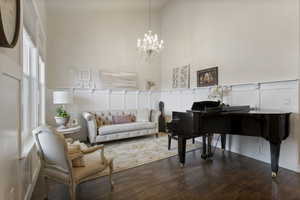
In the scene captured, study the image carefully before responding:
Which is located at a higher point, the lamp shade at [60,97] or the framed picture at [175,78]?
the framed picture at [175,78]

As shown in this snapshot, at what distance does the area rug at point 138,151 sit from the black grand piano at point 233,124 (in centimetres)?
78

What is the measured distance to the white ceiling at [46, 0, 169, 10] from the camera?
4.81 meters

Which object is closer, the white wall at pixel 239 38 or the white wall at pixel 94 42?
the white wall at pixel 239 38

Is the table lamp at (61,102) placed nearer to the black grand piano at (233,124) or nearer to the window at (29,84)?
the window at (29,84)

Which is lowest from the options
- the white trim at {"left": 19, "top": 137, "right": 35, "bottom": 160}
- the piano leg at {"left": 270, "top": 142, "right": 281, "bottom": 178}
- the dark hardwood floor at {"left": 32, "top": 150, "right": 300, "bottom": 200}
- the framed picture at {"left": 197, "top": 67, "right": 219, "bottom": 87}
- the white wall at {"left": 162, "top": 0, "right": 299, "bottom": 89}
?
the dark hardwood floor at {"left": 32, "top": 150, "right": 300, "bottom": 200}

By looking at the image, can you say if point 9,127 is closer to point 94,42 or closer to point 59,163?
point 59,163

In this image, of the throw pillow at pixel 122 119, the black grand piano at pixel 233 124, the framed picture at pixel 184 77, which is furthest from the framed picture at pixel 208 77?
the throw pillow at pixel 122 119

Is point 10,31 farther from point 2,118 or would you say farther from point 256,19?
point 256,19

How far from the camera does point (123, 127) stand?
4793 millimetres

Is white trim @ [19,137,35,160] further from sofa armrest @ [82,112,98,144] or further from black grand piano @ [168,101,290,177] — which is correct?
black grand piano @ [168,101,290,177]

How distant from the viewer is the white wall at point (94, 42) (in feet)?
16.1

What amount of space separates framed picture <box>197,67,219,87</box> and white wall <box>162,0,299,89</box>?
13 centimetres

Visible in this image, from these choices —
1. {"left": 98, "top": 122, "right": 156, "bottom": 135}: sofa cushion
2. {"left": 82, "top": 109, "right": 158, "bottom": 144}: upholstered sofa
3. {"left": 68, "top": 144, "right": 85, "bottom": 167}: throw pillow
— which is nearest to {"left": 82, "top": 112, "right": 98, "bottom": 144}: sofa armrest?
{"left": 82, "top": 109, "right": 158, "bottom": 144}: upholstered sofa

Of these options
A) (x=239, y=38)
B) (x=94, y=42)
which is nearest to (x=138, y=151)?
(x=239, y=38)
